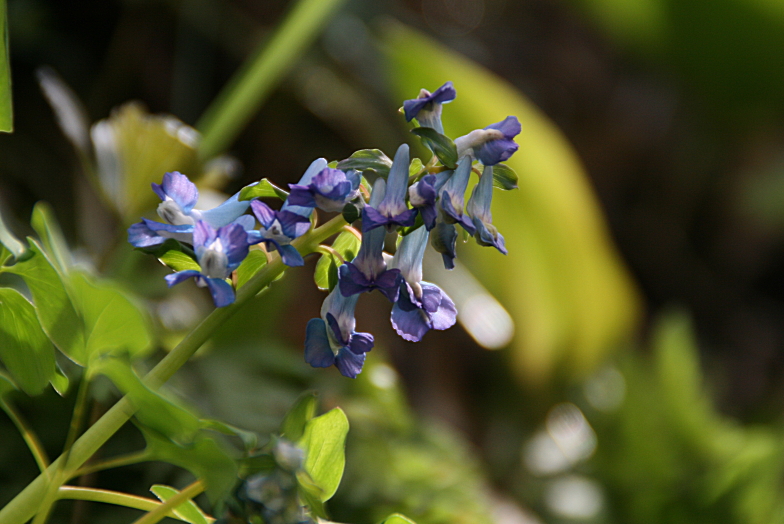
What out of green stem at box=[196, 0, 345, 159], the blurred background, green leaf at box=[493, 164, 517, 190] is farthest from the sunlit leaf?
green leaf at box=[493, 164, 517, 190]

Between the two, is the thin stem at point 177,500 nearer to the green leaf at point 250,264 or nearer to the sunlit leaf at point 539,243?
the green leaf at point 250,264

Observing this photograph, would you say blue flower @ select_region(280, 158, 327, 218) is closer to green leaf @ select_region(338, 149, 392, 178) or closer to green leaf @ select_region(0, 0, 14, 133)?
green leaf @ select_region(338, 149, 392, 178)

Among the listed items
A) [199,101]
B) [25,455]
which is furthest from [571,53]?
[25,455]

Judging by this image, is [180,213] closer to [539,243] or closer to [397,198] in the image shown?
[397,198]

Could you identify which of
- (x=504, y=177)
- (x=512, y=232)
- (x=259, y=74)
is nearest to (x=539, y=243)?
(x=512, y=232)

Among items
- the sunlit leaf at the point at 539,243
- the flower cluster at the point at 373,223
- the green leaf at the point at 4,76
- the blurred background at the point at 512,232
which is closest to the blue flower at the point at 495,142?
the flower cluster at the point at 373,223

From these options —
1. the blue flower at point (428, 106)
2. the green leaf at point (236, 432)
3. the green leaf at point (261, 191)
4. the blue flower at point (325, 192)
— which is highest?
the blue flower at point (428, 106)

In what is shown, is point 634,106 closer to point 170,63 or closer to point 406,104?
point 170,63
